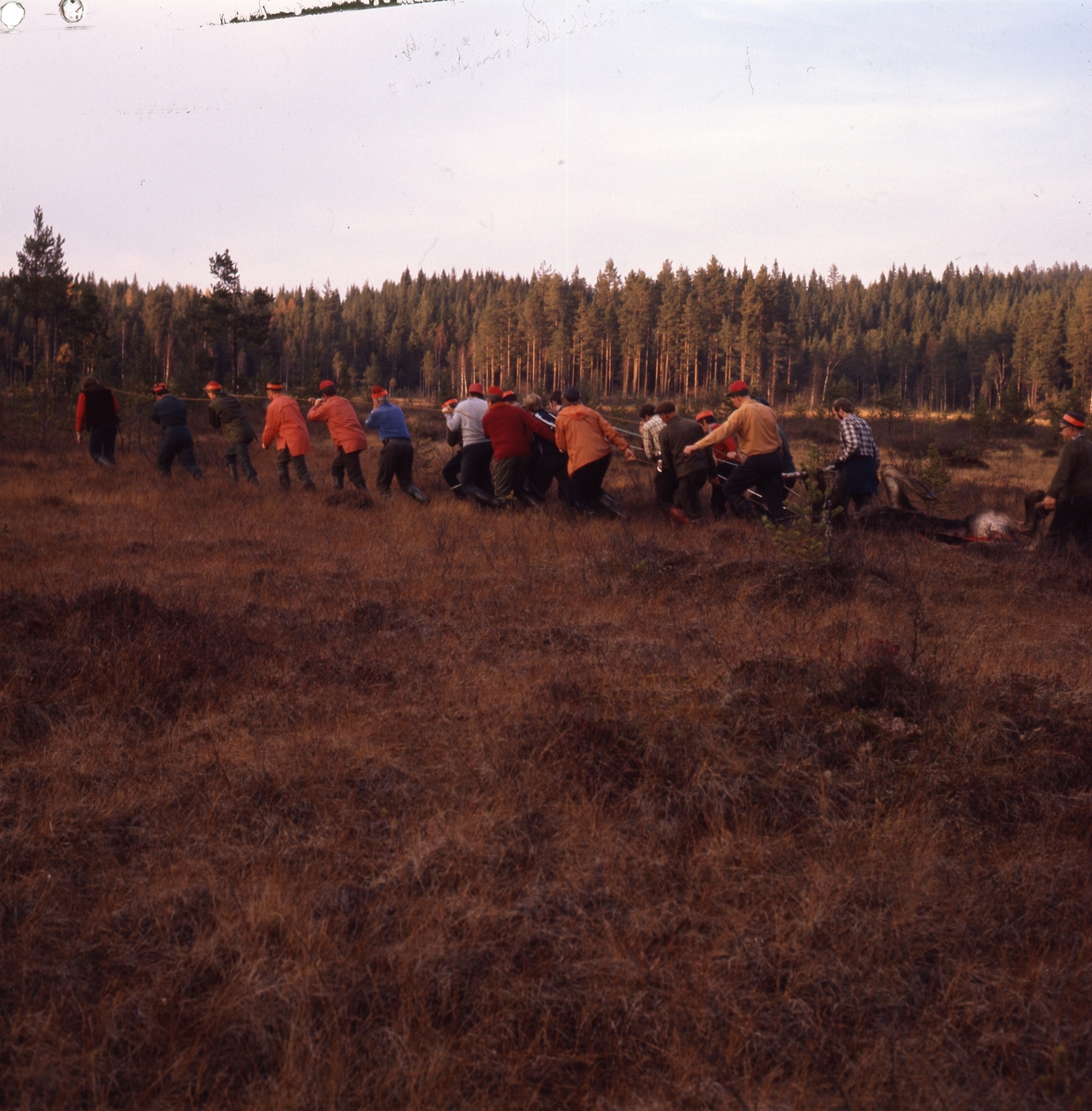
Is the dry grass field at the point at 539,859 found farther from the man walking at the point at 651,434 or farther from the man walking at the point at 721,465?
the man walking at the point at 651,434

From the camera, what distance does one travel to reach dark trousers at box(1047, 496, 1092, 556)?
903cm

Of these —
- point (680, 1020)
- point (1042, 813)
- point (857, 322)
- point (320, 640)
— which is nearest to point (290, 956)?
point (680, 1020)

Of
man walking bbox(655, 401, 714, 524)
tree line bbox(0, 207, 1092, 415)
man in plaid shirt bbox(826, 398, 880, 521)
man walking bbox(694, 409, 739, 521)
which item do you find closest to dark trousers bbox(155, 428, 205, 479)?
man walking bbox(655, 401, 714, 524)

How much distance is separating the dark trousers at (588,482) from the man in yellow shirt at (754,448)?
1.19 metres

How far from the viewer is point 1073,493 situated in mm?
8953

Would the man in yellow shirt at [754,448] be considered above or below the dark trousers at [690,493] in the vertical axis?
above

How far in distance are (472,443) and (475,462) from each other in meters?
0.25

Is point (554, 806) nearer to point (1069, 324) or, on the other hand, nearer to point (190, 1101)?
point (190, 1101)

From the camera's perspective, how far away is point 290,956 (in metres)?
2.68

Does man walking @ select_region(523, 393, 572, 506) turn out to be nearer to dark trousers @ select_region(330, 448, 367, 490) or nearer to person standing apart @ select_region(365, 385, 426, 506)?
person standing apart @ select_region(365, 385, 426, 506)

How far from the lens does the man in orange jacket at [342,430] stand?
44.2ft

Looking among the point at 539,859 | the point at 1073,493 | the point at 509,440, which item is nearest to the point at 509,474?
the point at 509,440

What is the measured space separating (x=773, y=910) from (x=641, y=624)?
3.60m

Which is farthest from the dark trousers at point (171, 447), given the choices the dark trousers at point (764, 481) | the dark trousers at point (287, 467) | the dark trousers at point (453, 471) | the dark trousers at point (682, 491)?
the dark trousers at point (764, 481)
